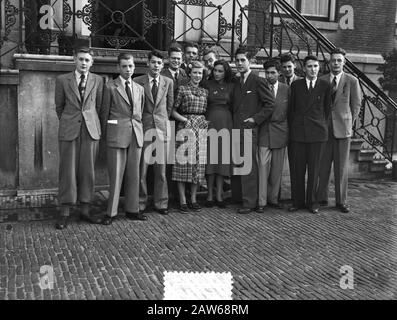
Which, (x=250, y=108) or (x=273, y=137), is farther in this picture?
(x=273, y=137)

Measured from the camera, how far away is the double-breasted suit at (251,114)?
7391 mm

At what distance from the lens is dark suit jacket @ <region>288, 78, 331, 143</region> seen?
742cm

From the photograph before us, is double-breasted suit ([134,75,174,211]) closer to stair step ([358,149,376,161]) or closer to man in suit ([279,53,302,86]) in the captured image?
man in suit ([279,53,302,86])

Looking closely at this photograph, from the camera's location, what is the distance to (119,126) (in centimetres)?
666

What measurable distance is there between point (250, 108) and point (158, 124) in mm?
1389

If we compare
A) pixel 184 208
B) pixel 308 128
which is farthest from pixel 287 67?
pixel 184 208

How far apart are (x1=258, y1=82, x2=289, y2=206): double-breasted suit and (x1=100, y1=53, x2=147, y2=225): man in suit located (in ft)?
6.14

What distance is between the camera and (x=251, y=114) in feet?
24.5

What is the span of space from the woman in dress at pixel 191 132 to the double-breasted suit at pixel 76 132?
47.3 inches

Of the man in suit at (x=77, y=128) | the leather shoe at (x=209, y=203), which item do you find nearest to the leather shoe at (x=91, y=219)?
the man in suit at (x=77, y=128)

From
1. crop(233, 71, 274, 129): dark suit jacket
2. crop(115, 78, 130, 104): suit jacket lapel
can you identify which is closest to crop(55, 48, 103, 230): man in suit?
crop(115, 78, 130, 104): suit jacket lapel

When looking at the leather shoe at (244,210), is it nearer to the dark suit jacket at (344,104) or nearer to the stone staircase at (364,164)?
the dark suit jacket at (344,104)

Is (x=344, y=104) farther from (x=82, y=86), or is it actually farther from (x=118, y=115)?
(x=82, y=86)

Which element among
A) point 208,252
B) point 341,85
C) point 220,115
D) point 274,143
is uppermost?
point 341,85
